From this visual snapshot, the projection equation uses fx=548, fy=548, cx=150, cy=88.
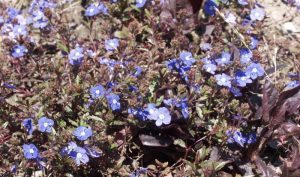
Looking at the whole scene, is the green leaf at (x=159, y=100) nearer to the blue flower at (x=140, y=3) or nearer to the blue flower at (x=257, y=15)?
the blue flower at (x=140, y=3)

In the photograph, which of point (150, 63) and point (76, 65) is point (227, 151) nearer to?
point (150, 63)

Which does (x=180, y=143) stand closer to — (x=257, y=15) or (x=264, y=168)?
(x=264, y=168)

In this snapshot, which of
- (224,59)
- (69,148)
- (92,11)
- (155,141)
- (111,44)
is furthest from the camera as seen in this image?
(92,11)

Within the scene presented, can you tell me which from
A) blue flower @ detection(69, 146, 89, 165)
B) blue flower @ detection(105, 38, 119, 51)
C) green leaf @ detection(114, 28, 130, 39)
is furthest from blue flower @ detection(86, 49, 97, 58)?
blue flower @ detection(69, 146, 89, 165)

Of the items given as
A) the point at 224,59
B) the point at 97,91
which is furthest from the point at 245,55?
the point at 97,91

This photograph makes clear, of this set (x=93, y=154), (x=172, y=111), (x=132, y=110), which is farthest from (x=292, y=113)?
(x=93, y=154)

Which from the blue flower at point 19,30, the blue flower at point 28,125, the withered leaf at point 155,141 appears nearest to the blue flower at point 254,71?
the withered leaf at point 155,141

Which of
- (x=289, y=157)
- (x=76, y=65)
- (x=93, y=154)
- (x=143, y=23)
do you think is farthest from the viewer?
(x=143, y=23)
